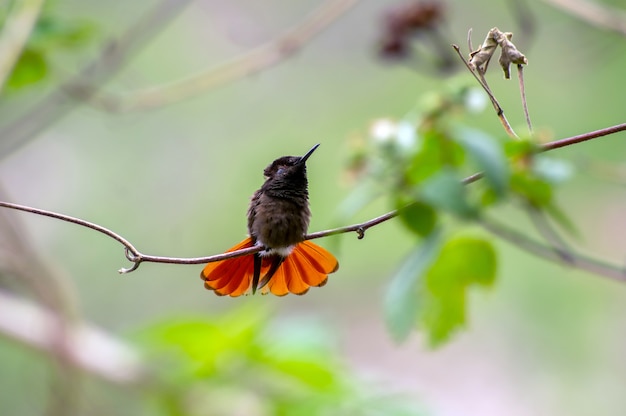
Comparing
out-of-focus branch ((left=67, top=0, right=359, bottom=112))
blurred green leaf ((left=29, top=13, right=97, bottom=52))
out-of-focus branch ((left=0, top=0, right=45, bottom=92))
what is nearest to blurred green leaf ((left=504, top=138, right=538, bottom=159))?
out-of-focus branch ((left=67, top=0, right=359, bottom=112))

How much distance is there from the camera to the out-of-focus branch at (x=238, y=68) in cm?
318

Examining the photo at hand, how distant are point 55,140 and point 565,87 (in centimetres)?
361

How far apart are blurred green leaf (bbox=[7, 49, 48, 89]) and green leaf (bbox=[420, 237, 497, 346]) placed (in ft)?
5.47

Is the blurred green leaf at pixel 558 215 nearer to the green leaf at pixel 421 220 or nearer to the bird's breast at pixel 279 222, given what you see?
the green leaf at pixel 421 220

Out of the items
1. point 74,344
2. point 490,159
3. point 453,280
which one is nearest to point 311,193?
point 74,344

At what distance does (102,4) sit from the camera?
5930 mm

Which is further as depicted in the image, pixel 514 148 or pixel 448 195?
pixel 514 148

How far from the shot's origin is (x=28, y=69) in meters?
2.87

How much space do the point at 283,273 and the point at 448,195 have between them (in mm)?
389

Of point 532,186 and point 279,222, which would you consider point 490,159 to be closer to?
point 532,186

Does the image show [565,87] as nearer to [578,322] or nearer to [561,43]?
[561,43]

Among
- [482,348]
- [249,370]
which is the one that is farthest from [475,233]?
[482,348]

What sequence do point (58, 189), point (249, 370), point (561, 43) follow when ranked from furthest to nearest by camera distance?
1. point (58, 189)
2. point (561, 43)
3. point (249, 370)

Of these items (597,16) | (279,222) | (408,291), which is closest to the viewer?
(279,222)
